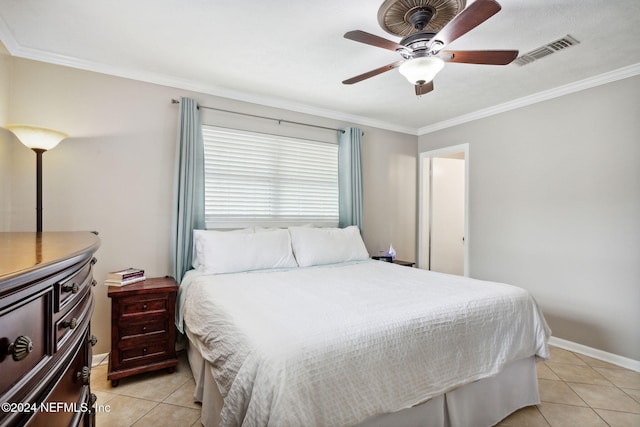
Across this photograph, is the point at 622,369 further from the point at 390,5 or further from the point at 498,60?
the point at 390,5

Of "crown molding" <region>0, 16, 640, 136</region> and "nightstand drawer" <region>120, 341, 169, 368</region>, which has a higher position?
"crown molding" <region>0, 16, 640, 136</region>

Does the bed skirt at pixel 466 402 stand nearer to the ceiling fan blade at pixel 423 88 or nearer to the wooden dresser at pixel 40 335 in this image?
the wooden dresser at pixel 40 335

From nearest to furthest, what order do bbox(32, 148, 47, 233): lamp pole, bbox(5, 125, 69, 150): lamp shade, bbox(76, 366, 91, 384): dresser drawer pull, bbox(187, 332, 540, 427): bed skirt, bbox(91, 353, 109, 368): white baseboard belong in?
bbox(76, 366, 91, 384): dresser drawer pull < bbox(187, 332, 540, 427): bed skirt < bbox(5, 125, 69, 150): lamp shade < bbox(32, 148, 47, 233): lamp pole < bbox(91, 353, 109, 368): white baseboard

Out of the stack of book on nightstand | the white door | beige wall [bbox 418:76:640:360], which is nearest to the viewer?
the stack of book on nightstand

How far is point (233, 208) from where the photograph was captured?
3234mm

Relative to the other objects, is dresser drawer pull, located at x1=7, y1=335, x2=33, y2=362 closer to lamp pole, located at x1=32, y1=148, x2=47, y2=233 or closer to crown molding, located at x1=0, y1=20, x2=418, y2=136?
lamp pole, located at x1=32, y1=148, x2=47, y2=233

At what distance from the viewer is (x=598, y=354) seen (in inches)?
112

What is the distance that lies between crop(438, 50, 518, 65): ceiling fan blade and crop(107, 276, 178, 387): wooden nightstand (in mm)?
2520

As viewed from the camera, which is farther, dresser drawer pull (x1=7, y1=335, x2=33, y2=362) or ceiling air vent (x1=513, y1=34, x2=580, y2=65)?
ceiling air vent (x1=513, y1=34, x2=580, y2=65)

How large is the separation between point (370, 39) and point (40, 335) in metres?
1.86

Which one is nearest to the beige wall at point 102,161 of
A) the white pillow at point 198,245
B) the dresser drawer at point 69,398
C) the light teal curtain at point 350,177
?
the white pillow at point 198,245

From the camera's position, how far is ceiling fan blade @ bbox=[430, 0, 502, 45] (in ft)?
4.59

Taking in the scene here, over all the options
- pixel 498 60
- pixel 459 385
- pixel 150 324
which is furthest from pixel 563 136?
pixel 150 324

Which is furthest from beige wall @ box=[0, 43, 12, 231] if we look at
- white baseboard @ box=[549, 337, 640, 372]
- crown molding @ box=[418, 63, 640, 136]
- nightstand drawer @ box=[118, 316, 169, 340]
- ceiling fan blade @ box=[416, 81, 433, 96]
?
white baseboard @ box=[549, 337, 640, 372]
